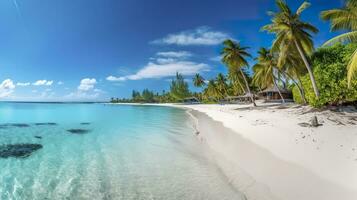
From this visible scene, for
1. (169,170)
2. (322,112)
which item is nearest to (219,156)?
(169,170)

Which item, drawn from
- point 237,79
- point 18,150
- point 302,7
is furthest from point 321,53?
point 237,79

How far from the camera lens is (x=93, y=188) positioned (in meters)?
5.94

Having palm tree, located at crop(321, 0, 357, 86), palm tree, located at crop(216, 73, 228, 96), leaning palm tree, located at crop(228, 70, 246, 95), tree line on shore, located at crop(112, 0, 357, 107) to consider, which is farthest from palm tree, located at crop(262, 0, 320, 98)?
palm tree, located at crop(216, 73, 228, 96)

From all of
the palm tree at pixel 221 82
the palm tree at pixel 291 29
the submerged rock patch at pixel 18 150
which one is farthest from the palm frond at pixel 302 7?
the palm tree at pixel 221 82

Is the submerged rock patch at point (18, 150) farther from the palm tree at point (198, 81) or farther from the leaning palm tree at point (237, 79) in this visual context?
the palm tree at point (198, 81)

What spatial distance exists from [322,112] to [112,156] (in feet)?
40.0

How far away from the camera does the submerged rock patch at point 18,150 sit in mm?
9818

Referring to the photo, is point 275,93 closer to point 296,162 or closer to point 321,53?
point 321,53

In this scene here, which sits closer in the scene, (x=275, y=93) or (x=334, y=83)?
(x=334, y=83)

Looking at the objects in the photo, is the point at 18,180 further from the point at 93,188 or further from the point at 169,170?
the point at 169,170

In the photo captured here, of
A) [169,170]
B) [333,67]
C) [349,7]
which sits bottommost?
[169,170]

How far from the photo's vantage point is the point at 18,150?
10844 millimetres

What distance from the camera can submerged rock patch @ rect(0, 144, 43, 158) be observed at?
387 inches

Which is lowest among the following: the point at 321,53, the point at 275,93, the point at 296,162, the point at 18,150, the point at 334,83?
the point at 18,150
